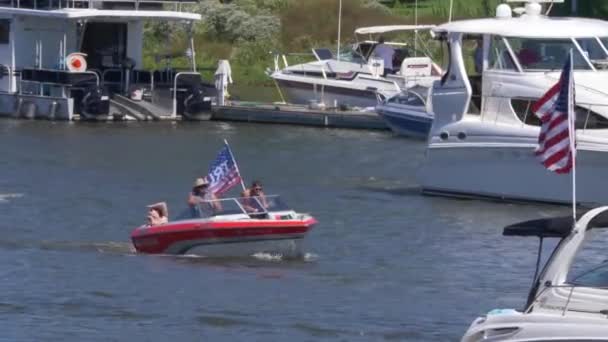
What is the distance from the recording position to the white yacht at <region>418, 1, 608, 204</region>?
27.0 meters

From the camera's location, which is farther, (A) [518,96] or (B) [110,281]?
(A) [518,96]

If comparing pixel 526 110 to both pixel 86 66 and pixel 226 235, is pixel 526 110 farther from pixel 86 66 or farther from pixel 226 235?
pixel 86 66

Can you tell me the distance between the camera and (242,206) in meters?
22.0

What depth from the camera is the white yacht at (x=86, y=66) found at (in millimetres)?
45562

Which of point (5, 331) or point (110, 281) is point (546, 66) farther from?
point (5, 331)

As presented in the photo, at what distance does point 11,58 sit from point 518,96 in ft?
78.3

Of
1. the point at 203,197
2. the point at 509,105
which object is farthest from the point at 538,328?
the point at 509,105

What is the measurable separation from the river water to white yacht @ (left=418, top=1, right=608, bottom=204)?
443 millimetres

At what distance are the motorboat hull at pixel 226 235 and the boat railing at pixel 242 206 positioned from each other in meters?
0.18

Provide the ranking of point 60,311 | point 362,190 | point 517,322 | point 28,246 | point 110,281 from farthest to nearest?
point 362,190
point 28,246
point 110,281
point 60,311
point 517,322

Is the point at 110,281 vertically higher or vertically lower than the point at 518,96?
lower

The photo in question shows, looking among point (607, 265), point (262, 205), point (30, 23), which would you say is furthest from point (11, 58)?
point (607, 265)

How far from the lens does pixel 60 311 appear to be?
723 inches

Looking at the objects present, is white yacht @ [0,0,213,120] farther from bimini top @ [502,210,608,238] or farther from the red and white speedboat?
bimini top @ [502,210,608,238]
